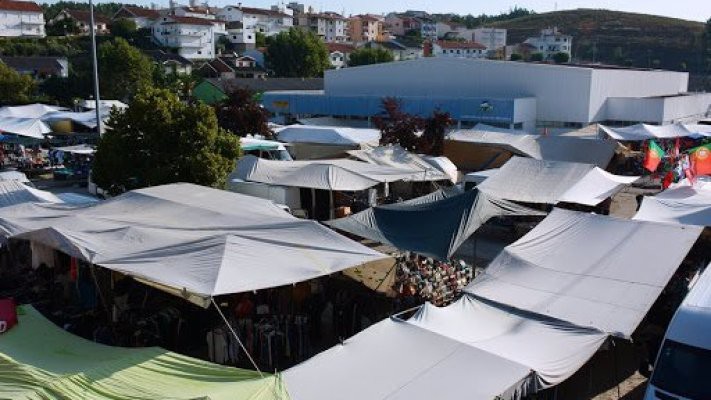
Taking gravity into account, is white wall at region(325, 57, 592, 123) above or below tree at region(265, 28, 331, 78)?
below

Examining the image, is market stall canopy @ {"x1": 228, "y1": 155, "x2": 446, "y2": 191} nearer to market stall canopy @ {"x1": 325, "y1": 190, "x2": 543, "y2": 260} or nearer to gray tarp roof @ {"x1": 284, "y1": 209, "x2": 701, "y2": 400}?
market stall canopy @ {"x1": 325, "y1": 190, "x2": 543, "y2": 260}

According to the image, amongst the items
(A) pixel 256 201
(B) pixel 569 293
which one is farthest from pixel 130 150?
(B) pixel 569 293

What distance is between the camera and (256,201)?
10750 mm

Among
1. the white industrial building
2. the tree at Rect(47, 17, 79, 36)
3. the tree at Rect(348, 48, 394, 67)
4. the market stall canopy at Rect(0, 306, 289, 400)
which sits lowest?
the market stall canopy at Rect(0, 306, 289, 400)

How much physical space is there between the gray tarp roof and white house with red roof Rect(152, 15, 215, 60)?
78.0 meters

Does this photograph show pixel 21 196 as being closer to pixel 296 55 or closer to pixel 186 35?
pixel 296 55

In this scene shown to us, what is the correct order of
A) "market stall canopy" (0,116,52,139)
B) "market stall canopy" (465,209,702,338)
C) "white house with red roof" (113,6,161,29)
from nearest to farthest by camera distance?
"market stall canopy" (465,209,702,338) < "market stall canopy" (0,116,52,139) < "white house with red roof" (113,6,161,29)

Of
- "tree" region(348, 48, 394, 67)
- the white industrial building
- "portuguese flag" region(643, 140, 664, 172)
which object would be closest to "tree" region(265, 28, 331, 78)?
"tree" region(348, 48, 394, 67)

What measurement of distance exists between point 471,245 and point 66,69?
55074mm

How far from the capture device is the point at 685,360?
236 inches

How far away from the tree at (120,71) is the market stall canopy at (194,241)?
38005mm

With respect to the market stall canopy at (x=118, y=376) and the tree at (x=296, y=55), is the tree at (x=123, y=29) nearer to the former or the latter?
the tree at (x=296, y=55)

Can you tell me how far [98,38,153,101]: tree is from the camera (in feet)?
149

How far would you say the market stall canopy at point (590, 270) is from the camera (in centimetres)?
734
